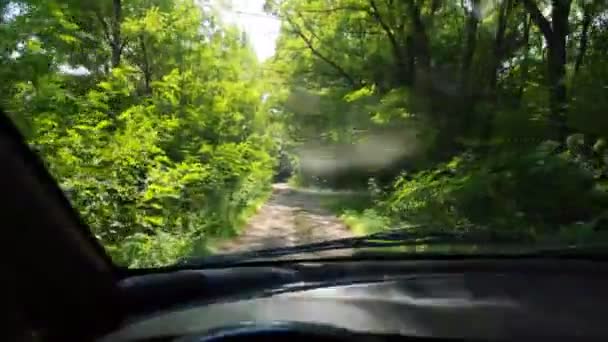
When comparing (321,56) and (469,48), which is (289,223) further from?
(469,48)

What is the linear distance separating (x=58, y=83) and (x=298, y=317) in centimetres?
321

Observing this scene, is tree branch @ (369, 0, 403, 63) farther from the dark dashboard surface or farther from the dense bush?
the dark dashboard surface

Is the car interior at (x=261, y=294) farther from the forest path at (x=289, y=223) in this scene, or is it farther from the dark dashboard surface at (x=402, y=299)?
the forest path at (x=289, y=223)

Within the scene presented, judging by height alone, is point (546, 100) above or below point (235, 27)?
below

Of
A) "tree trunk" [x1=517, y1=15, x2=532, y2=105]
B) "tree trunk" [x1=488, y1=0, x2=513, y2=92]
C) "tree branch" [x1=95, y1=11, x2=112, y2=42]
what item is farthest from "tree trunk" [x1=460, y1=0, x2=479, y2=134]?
"tree branch" [x1=95, y1=11, x2=112, y2=42]

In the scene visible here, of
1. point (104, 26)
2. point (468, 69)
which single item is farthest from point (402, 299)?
point (468, 69)

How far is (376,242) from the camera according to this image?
2.54 meters

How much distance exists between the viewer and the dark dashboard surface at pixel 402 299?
167 cm

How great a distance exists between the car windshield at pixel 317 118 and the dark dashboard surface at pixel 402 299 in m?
0.31

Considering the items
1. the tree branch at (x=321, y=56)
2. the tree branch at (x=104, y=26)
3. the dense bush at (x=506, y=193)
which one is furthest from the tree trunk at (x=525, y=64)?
the tree branch at (x=104, y=26)

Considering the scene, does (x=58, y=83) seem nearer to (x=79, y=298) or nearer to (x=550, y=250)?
(x=79, y=298)

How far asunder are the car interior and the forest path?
38.0 inches

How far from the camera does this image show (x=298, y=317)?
5.65ft

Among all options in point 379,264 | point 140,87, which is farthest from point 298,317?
point 140,87
